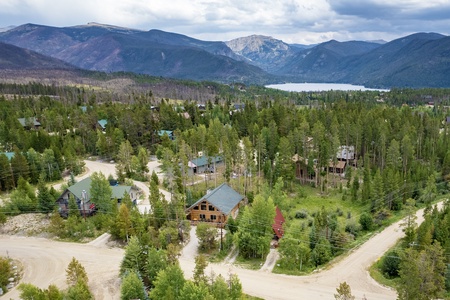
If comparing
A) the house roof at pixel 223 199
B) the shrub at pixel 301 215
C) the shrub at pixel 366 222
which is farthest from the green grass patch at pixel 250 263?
the shrub at pixel 366 222

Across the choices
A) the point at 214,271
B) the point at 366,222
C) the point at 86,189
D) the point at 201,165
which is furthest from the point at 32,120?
the point at 366,222

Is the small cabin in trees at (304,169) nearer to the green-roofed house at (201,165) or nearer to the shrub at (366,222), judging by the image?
the green-roofed house at (201,165)

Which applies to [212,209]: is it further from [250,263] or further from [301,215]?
[301,215]

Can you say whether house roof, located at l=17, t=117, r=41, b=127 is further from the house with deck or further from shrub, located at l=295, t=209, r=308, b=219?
the house with deck

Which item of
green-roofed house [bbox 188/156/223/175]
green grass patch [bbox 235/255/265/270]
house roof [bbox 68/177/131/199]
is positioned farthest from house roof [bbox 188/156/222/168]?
green grass patch [bbox 235/255/265/270]

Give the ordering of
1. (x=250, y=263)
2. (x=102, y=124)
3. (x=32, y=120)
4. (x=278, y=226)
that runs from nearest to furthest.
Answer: (x=250, y=263) → (x=278, y=226) → (x=32, y=120) → (x=102, y=124)

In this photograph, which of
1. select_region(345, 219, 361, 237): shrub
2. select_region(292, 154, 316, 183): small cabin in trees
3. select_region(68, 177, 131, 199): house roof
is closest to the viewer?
select_region(345, 219, 361, 237): shrub

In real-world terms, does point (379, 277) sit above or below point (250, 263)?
above
